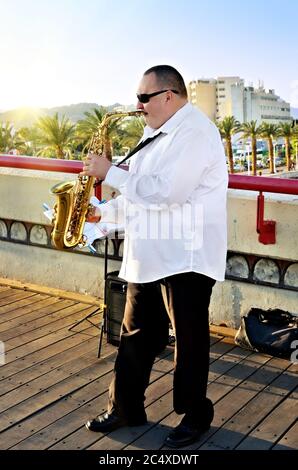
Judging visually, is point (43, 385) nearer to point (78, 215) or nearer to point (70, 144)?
point (78, 215)

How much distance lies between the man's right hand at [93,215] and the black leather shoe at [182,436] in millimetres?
1234

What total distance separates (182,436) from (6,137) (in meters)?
53.7

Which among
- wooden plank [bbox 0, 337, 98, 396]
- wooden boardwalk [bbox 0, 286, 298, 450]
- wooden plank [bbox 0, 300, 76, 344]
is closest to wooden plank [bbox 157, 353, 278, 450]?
wooden boardwalk [bbox 0, 286, 298, 450]

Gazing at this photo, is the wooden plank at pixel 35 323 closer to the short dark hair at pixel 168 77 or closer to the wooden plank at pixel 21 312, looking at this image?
the wooden plank at pixel 21 312

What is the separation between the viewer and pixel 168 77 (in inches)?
132

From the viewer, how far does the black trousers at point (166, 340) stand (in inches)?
137

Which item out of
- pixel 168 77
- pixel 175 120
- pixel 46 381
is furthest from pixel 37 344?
pixel 168 77

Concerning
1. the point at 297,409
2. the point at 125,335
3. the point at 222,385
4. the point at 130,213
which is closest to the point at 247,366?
the point at 222,385

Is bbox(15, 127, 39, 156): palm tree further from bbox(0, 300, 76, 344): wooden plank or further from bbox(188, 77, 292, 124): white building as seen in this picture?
bbox(188, 77, 292, 124): white building

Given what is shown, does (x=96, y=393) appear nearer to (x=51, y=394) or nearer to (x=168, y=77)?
(x=51, y=394)

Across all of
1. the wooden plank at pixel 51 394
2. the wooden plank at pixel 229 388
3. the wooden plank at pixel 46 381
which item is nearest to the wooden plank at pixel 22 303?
the wooden plank at pixel 46 381

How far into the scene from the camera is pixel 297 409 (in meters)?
3.98

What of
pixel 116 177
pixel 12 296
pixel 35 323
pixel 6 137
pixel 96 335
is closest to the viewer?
pixel 116 177
